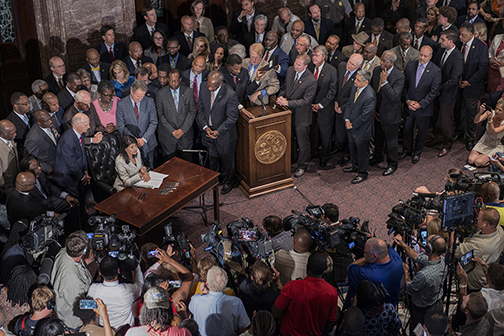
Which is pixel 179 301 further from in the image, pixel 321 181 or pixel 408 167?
pixel 408 167

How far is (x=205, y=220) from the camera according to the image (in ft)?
22.1

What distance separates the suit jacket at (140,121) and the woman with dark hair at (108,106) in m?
0.09

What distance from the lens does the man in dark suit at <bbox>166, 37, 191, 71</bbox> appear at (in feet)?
24.9

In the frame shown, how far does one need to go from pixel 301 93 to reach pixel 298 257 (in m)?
3.31

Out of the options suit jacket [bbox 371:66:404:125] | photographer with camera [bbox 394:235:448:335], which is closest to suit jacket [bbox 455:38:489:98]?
suit jacket [bbox 371:66:404:125]

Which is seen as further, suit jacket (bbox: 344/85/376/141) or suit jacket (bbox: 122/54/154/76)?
suit jacket (bbox: 122/54/154/76)

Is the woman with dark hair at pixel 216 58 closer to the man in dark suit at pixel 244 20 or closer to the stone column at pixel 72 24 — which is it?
the man in dark suit at pixel 244 20

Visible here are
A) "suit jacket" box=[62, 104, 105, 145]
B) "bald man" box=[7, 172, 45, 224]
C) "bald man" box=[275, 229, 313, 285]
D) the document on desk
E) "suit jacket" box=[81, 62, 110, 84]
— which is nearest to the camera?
"bald man" box=[275, 229, 313, 285]

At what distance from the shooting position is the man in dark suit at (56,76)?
6992mm

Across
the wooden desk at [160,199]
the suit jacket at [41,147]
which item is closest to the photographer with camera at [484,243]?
the wooden desk at [160,199]

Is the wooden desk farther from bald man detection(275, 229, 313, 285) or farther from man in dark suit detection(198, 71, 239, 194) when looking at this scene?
bald man detection(275, 229, 313, 285)

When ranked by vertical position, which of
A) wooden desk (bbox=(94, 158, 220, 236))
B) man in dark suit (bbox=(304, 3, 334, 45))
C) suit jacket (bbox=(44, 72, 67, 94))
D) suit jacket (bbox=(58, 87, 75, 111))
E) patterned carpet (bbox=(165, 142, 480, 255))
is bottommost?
patterned carpet (bbox=(165, 142, 480, 255))

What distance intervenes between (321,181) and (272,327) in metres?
4.15

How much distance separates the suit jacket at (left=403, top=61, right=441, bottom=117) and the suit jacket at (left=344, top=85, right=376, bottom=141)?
0.77 m
